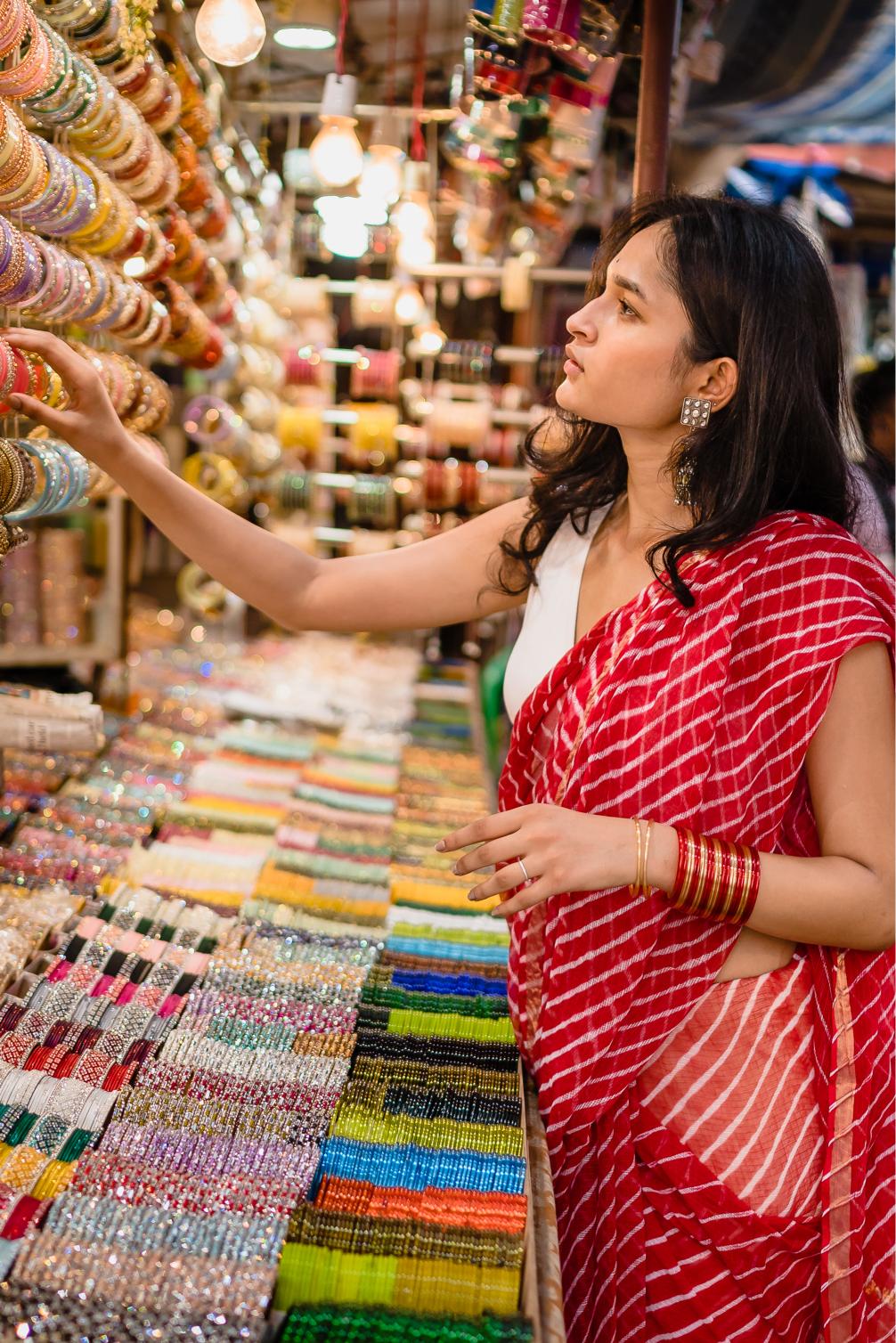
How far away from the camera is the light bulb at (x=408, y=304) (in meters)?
3.91

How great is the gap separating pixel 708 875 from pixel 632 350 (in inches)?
22.8

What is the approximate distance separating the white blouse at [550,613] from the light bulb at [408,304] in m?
2.45

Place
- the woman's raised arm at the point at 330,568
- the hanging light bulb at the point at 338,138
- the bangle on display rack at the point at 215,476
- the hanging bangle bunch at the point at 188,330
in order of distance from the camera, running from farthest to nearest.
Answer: the bangle on display rack at the point at 215,476 < the hanging light bulb at the point at 338,138 < the hanging bangle bunch at the point at 188,330 < the woman's raised arm at the point at 330,568

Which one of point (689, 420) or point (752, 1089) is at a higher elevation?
point (689, 420)

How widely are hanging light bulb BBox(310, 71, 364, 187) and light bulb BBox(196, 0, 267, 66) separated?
700 millimetres

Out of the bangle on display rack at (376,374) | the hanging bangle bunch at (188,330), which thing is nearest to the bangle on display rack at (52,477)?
the hanging bangle bunch at (188,330)

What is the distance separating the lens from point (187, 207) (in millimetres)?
2318

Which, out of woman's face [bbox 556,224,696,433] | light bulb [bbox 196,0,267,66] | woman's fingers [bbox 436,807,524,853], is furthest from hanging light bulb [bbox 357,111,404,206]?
woman's fingers [bbox 436,807,524,853]

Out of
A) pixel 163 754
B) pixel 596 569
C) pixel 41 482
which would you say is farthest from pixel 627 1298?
pixel 163 754

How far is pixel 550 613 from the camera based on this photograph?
62.7 inches

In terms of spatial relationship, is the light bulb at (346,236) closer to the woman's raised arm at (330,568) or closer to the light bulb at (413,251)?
the light bulb at (413,251)

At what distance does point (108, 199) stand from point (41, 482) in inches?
16.9

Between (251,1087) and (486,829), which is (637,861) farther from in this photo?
(251,1087)

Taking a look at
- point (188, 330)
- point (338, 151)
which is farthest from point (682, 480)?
point (338, 151)
